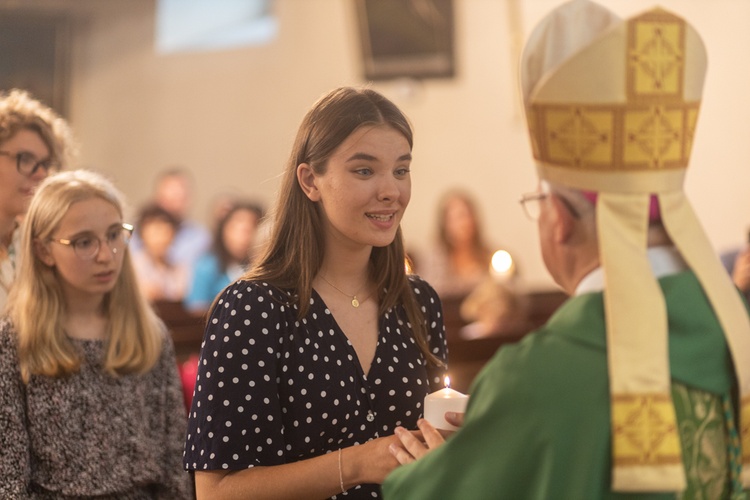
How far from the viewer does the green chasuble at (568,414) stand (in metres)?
1.55

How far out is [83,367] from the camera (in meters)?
2.64

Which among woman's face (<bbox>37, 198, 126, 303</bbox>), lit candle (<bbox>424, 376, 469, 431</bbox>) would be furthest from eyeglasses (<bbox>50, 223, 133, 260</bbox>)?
lit candle (<bbox>424, 376, 469, 431</bbox>)

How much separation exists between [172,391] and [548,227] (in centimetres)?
147

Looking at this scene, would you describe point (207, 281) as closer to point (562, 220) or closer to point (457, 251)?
point (457, 251)

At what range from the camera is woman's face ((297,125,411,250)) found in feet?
7.08

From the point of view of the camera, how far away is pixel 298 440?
2109 mm

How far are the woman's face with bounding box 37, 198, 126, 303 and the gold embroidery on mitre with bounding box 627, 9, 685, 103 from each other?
164 cm

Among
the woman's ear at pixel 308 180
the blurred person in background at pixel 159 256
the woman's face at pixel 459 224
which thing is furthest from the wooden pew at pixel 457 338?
the woman's ear at pixel 308 180

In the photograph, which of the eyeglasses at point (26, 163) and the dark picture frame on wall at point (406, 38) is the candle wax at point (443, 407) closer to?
the eyeglasses at point (26, 163)

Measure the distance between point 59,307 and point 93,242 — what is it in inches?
7.9

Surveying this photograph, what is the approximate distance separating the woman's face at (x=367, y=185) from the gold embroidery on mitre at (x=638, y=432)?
0.79 metres

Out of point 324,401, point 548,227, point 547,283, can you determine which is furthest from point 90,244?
point 547,283

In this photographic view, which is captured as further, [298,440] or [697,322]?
[298,440]

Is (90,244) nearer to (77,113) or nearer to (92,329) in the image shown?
(92,329)
